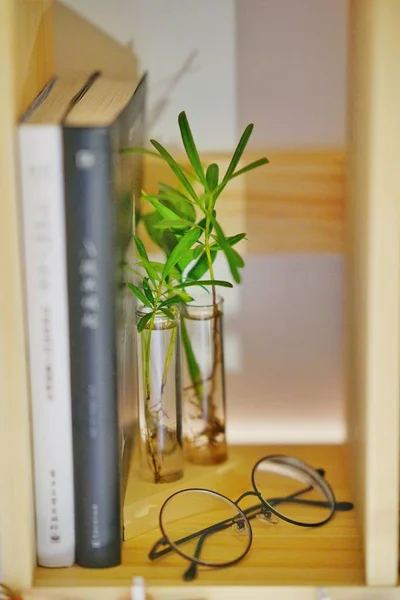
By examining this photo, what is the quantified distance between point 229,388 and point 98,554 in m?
0.25

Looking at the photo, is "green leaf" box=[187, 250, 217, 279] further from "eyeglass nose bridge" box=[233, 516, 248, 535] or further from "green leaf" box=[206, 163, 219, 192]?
"eyeglass nose bridge" box=[233, 516, 248, 535]

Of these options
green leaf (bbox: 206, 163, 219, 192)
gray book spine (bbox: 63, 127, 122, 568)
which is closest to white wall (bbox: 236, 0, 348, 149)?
green leaf (bbox: 206, 163, 219, 192)

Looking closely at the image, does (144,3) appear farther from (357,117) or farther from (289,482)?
(289,482)

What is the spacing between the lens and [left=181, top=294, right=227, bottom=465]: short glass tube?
750 mm

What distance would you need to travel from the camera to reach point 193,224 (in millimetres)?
663

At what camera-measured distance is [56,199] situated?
562 millimetres

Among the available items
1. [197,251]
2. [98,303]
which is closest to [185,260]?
[197,251]

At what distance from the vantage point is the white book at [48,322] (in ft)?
1.83

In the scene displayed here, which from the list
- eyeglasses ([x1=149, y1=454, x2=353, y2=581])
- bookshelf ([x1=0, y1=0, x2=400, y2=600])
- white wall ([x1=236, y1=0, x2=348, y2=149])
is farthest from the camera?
white wall ([x1=236, y1=0, x2=348, y2=149])

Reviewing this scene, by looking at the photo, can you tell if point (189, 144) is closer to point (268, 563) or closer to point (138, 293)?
point (138, 293)

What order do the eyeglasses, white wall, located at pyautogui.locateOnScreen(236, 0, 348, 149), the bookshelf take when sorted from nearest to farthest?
the bookshelf, the eyeglasses, white wall, located at pyautogui.locateOnScreen(236, 0, 348, 149)

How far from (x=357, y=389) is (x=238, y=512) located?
0.41 feet

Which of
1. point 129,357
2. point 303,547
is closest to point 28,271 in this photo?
point 129,357

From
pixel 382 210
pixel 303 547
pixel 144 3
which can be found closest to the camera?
pixel 382 210
